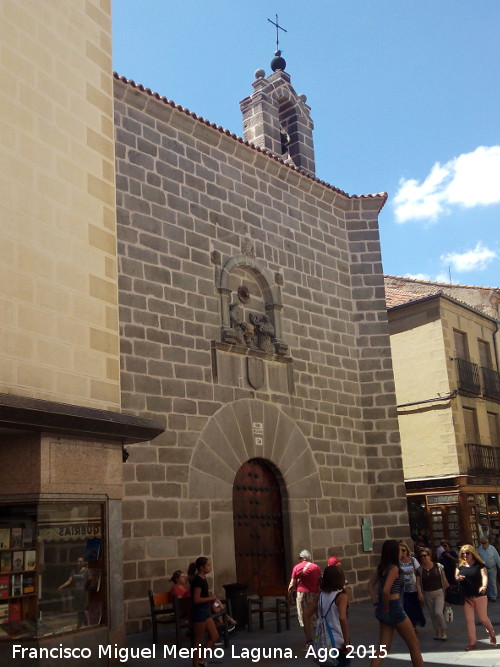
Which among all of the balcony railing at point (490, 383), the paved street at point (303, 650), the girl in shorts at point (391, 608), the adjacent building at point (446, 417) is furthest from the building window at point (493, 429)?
the girl in shorts at point (391, 608)

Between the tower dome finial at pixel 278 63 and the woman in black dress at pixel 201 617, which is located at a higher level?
the tower dome finial at pixel 278 63

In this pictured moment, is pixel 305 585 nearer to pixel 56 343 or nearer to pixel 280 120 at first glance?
pixel 56 343

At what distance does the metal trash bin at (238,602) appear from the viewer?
9.51 metres

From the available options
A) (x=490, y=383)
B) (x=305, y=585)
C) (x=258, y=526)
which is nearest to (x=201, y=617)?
(x=305, y=585)

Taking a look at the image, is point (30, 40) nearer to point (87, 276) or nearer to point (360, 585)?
point (87, 276)

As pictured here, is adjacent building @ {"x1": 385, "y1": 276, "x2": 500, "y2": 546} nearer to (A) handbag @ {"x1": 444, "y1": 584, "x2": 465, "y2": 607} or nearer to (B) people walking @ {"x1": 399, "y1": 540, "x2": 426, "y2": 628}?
(A) handbag @ {"x1": 444, "y1": 584, "x2": 465, "y2": 607}

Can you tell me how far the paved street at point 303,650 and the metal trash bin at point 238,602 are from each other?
0.18m

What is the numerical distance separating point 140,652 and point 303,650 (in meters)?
1.78

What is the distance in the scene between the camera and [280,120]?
52.0 feet

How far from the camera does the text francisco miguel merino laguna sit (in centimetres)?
620

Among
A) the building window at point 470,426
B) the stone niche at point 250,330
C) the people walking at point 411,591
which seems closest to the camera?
the people walking at point 411,591

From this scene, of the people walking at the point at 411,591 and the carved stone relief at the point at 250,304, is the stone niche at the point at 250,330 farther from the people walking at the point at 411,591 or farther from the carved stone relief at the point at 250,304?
the people walking at the point at 411,591

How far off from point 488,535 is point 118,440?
14.9 metres

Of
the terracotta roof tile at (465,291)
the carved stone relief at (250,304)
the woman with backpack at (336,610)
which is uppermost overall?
the terracotta roof tile at (465,291)
